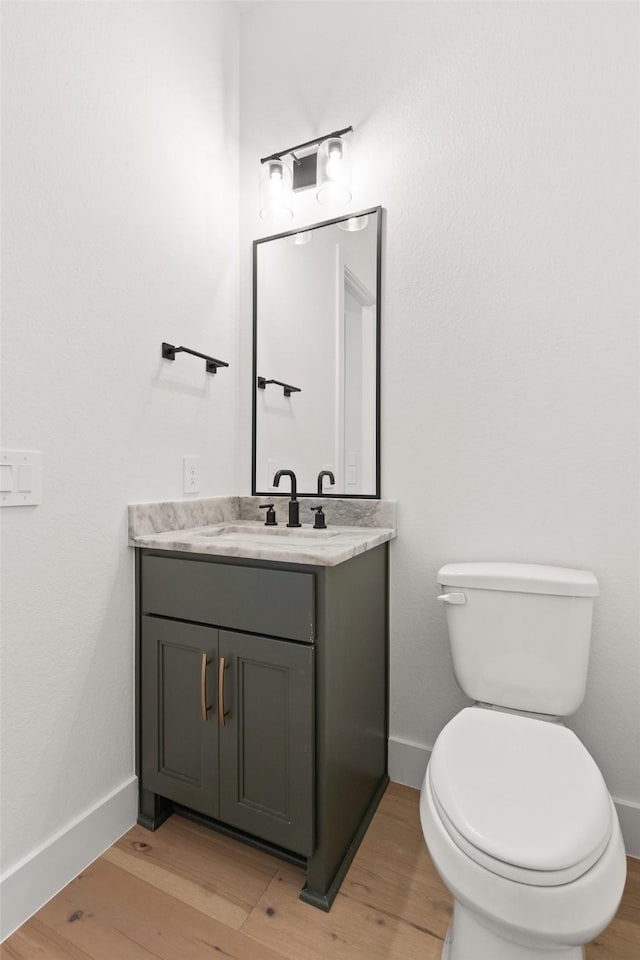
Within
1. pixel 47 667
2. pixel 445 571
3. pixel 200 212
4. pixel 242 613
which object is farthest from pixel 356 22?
pixel 47 667

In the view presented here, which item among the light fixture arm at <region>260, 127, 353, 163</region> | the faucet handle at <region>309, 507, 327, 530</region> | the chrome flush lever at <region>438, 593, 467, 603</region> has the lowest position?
the chrome flush lever at <region>438, 593, 467, 603</region>

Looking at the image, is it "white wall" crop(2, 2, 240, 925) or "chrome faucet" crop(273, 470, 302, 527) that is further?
"chrome faucet" crop(273, 470, 302, 527)

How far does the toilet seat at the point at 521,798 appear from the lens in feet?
2.43

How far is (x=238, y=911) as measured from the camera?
3.61ft

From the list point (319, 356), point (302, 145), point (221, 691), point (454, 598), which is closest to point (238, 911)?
point (221, 691)

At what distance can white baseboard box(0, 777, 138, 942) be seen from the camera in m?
1.05

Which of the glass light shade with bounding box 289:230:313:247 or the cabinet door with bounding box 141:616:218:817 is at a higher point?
the glass light shade with bounding box 289:230:313:247

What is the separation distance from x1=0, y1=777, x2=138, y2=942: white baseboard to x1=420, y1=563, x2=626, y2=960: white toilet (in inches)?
35.5

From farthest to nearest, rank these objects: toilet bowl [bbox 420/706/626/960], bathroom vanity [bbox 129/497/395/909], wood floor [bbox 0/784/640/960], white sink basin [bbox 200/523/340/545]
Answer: white sink basin [bbox 200/523/340/545], bathroom vanity [bbox 129/497/395/909], wood floor [bbox 0/784/640/960], toilet bowl [bbox 420/706/626/960]

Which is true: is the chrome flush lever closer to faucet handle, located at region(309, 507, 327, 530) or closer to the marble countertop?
the marble countertop

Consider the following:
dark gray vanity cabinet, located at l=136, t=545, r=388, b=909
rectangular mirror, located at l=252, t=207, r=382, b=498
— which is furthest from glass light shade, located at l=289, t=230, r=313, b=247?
dark gray vanity cabinet, located at l=136, t=545, r=388, b=909

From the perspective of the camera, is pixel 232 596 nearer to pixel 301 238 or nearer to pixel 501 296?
pixel 501 296

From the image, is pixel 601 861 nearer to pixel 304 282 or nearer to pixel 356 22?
pixel 304 282

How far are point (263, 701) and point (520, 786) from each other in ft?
1.95
